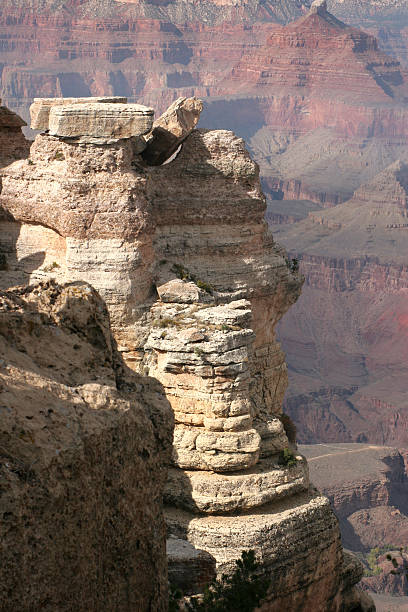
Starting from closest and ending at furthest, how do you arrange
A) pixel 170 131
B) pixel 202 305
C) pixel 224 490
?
pixel 224 490 → pixel 202 305 → pixel 170 131

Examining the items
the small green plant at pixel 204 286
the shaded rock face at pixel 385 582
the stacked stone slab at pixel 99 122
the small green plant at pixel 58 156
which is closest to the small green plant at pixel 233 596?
the small green plant at pixel 204 286

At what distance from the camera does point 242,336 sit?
86.6 feet

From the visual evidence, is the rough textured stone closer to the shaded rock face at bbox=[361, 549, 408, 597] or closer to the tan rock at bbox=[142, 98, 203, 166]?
the tan rock at bbox=[142, 98, 203, 166]

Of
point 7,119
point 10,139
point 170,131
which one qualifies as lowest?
point 10,139

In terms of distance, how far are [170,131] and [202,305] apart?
264 inches

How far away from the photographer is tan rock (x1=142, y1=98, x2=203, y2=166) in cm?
3241

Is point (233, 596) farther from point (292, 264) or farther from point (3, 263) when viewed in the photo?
point (292, 264)

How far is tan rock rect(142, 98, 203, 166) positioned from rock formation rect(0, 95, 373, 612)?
268 millimetres

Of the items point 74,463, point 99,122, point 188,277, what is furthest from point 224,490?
point 74,463

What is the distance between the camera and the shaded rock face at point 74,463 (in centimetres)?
1133

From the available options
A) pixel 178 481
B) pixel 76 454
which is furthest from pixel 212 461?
pixel 76 454

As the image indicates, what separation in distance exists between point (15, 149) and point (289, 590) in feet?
51.9

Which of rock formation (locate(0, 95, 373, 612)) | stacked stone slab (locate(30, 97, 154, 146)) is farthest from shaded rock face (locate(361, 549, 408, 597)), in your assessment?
stacked stone slab (locate(30, 97, 154, 146))

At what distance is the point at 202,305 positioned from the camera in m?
28.5
